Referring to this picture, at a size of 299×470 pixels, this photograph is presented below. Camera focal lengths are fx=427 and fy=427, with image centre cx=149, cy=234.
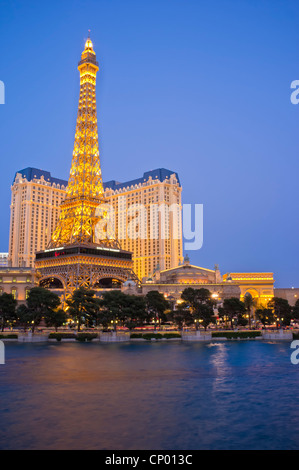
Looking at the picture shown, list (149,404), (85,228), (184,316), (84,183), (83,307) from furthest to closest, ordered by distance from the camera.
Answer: (84,183) < (85,228) < (184,316) < (83,307) < (149,404)

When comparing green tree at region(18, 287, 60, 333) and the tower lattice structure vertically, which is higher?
the tower lattice structure

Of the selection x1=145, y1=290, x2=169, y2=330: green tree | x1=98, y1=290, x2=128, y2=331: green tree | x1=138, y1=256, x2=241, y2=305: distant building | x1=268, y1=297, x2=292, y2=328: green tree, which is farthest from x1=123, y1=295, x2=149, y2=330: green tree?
x1=138, y1=256, x2=241, y2=305: distant building

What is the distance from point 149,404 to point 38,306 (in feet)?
224

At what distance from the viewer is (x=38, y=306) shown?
96812mm

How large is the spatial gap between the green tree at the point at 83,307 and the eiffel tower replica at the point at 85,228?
A: 97.2ft

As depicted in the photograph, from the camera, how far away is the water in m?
25.1

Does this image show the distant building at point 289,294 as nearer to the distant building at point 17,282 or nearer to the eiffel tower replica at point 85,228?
the eiffel tower replica at point 85,228

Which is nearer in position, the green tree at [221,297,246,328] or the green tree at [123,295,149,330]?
the green tree at [123,295,149,330]

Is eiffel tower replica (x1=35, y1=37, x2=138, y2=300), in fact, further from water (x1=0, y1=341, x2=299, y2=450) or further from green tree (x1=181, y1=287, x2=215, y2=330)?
water (x1=0, y1=341, x2=299, y2=450)

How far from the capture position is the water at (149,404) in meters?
25.1

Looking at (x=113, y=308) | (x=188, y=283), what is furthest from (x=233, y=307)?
(x=188, y=283)

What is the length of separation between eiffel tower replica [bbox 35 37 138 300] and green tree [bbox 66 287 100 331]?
29625 millimetres

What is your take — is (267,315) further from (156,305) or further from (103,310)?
(103,310)
